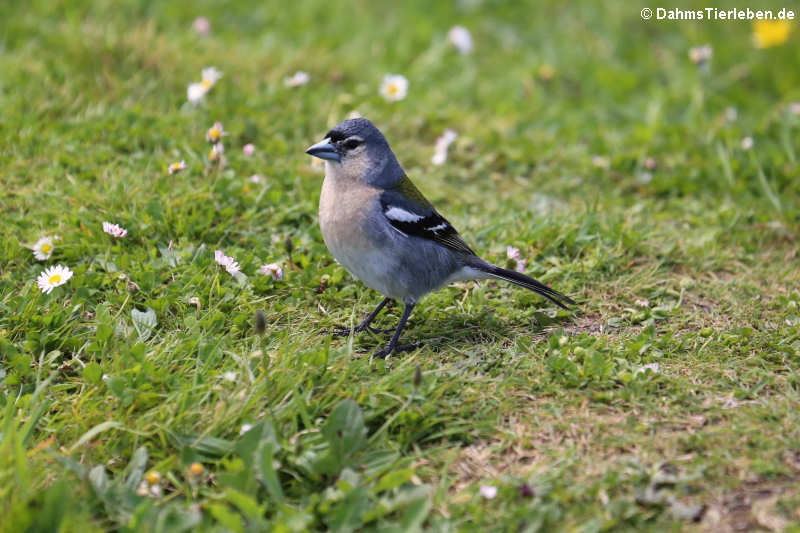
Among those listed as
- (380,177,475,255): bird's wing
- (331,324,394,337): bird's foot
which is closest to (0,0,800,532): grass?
(331,324,394,337): bird's foot

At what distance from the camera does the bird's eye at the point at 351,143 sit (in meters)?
4.78

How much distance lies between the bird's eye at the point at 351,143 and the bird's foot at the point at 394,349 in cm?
125

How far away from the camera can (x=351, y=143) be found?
189 inches

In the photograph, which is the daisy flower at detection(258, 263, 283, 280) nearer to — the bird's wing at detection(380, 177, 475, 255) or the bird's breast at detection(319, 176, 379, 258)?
the bird's breast at detection(319, 176, 379, 258)

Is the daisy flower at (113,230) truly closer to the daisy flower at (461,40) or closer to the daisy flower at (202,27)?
the daisy flower at (202,27)

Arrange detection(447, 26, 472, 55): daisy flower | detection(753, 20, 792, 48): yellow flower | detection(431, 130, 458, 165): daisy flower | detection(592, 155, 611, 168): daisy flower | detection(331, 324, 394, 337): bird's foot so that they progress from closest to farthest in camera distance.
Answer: detection(331, 324, 394, 337): bird's foot < detection(431, 130, 458, 165): daisy flower < detection(592, 155, 611, 168): daisy flower < detection(447, 26, 472, 55): daisy flower < detection(753, 20, 792, 48): yellow flower

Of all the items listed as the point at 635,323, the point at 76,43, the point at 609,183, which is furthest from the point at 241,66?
the point at 635,323

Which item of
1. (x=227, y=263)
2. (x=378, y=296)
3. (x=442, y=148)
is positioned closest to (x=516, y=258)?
(x=378, y=296)

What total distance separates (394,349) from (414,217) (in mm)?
814

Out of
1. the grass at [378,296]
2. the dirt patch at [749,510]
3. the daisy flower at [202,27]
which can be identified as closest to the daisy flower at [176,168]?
the grass at [378,296]

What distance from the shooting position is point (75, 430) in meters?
3.50

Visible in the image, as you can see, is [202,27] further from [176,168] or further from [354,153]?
[354,153]

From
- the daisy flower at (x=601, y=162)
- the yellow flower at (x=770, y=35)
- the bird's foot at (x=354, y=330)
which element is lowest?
the bird's foot at (x=354, y=330)

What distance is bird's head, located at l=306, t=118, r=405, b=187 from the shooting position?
15.6ft
